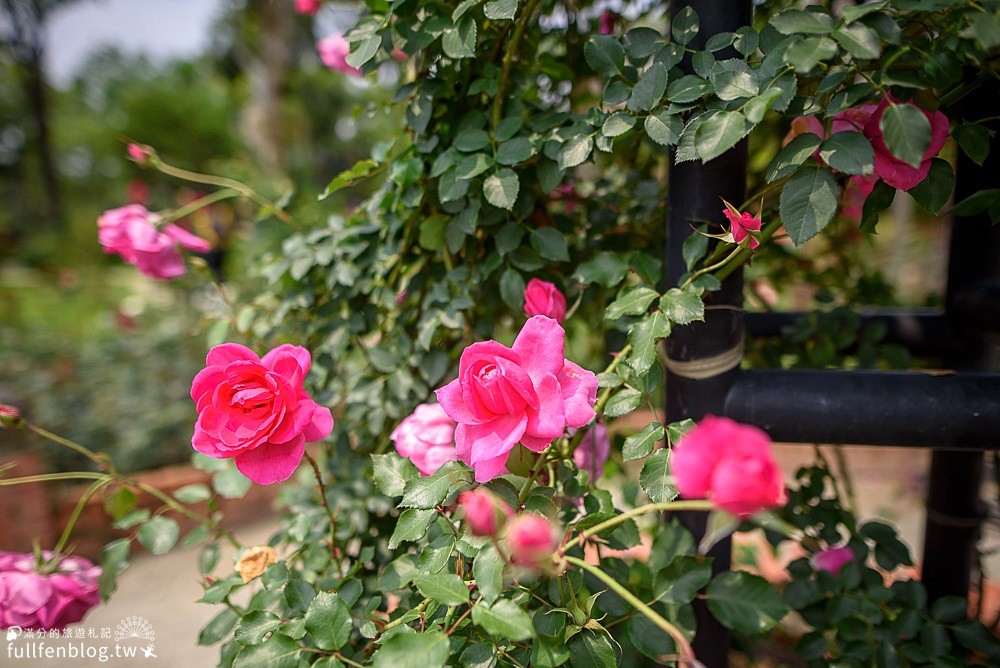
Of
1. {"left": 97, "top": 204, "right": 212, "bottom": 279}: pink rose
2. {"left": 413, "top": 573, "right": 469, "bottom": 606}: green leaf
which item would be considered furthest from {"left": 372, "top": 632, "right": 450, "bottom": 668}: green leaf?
{"left": 97, "top": 204, "right": 212, "bottom": 279}: pink rose

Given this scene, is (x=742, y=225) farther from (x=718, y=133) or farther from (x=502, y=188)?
(x=502, y=188)

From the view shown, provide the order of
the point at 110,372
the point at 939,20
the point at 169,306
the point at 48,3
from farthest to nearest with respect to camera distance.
→ the point at 48,3
the point at 169,306
the point at 110,372
the point at 939,20

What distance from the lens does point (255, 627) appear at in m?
0.58

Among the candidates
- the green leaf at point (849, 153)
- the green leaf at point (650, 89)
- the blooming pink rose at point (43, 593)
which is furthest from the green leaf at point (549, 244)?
the blooming pink rose at point (43, 593)

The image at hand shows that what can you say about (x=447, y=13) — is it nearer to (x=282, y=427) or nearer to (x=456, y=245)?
Result: (x=456, y=245)

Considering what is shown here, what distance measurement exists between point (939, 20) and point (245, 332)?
0.95 m

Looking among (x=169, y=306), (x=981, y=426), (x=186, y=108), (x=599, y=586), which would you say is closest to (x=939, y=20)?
(x=981, y=426)

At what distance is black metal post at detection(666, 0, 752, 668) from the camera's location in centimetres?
60

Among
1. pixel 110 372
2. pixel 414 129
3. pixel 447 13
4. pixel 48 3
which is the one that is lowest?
pixel 110 372

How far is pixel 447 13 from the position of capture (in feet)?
2.11

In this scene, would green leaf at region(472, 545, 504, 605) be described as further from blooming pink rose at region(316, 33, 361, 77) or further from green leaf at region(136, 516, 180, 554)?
blooming pink rose at region(316, 33, 361, 77)

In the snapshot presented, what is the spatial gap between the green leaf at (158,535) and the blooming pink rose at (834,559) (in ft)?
2.92

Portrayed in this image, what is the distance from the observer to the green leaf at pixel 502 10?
1.81 ft

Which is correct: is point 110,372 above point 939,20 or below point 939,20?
below
